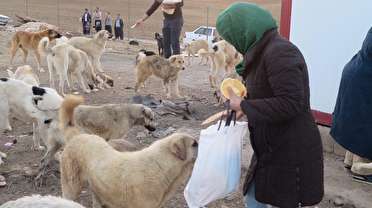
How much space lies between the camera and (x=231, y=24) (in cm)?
310

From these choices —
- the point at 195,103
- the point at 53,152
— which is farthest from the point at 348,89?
the point at 195,103

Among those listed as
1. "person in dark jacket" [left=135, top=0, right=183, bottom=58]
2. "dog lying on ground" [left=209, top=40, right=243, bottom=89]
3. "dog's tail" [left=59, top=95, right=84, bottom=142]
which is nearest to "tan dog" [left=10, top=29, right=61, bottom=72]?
"person in dark jacket" [left=135, top=0, right=183, bottom=58]

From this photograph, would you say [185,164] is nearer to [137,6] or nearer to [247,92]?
[247,92]

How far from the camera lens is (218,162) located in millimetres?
3477

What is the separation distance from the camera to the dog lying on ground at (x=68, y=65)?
1105cm

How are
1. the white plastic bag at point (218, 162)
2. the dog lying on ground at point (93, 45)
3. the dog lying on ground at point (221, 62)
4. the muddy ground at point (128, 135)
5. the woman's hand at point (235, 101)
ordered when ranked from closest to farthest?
the woman's hand at point (235, 101), the white plastic bag at point (218, 162), the muddy ground at point (128, 135), the dog lying on ground at point (221, 62), the dog lying on ground at point (93, 45)

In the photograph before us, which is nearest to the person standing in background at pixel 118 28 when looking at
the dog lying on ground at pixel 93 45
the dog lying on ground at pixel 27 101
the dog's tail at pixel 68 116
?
the dog lying on ground at pixel 93 45

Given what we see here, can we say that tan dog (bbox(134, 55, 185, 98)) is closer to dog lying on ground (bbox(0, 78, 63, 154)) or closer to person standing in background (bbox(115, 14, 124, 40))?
dog lying on ground (bbox(0, 78, 63, 154))

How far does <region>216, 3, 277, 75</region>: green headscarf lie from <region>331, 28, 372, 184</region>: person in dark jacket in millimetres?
2078

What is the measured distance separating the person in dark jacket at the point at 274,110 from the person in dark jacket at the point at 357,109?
1780 mm

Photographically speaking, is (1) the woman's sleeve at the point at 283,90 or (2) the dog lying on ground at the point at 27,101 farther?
(2) the dog lying on ground at the point at 27,101

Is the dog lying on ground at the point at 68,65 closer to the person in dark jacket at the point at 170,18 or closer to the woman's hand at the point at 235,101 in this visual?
the person in dark jacket at the point at 170,18

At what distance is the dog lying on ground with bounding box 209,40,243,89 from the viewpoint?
481 inches

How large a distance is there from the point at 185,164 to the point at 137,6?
46.8m
